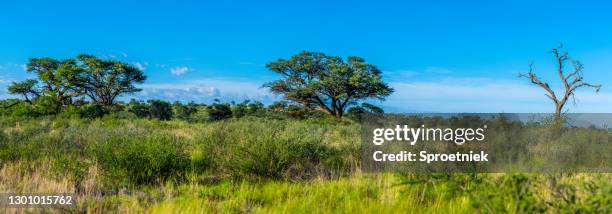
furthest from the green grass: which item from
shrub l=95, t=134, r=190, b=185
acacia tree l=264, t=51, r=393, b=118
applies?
acacia tree l=264, t=51, r=393, b=118

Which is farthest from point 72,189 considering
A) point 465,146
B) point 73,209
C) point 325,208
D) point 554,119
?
point 554,119

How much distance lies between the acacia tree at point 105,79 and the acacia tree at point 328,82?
17.8 metres

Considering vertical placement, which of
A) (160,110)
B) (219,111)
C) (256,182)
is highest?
(160,110)

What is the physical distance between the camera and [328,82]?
40625mm

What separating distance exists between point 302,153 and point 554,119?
1489 centimetres

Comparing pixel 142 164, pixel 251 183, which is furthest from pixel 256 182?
pixel 142 164

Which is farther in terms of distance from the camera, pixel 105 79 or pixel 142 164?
pixel 105 79

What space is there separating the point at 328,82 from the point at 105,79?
26598mm

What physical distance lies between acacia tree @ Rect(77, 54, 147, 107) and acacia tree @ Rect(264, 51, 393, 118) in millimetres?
17827

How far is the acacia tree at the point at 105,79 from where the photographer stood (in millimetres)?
45344

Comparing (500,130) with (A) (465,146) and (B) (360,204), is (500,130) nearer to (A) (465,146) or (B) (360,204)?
(A) (465,146)

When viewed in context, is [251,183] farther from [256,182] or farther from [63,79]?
[63,79]

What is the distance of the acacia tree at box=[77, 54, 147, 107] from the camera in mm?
45344

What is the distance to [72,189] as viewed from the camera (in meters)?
5.98
